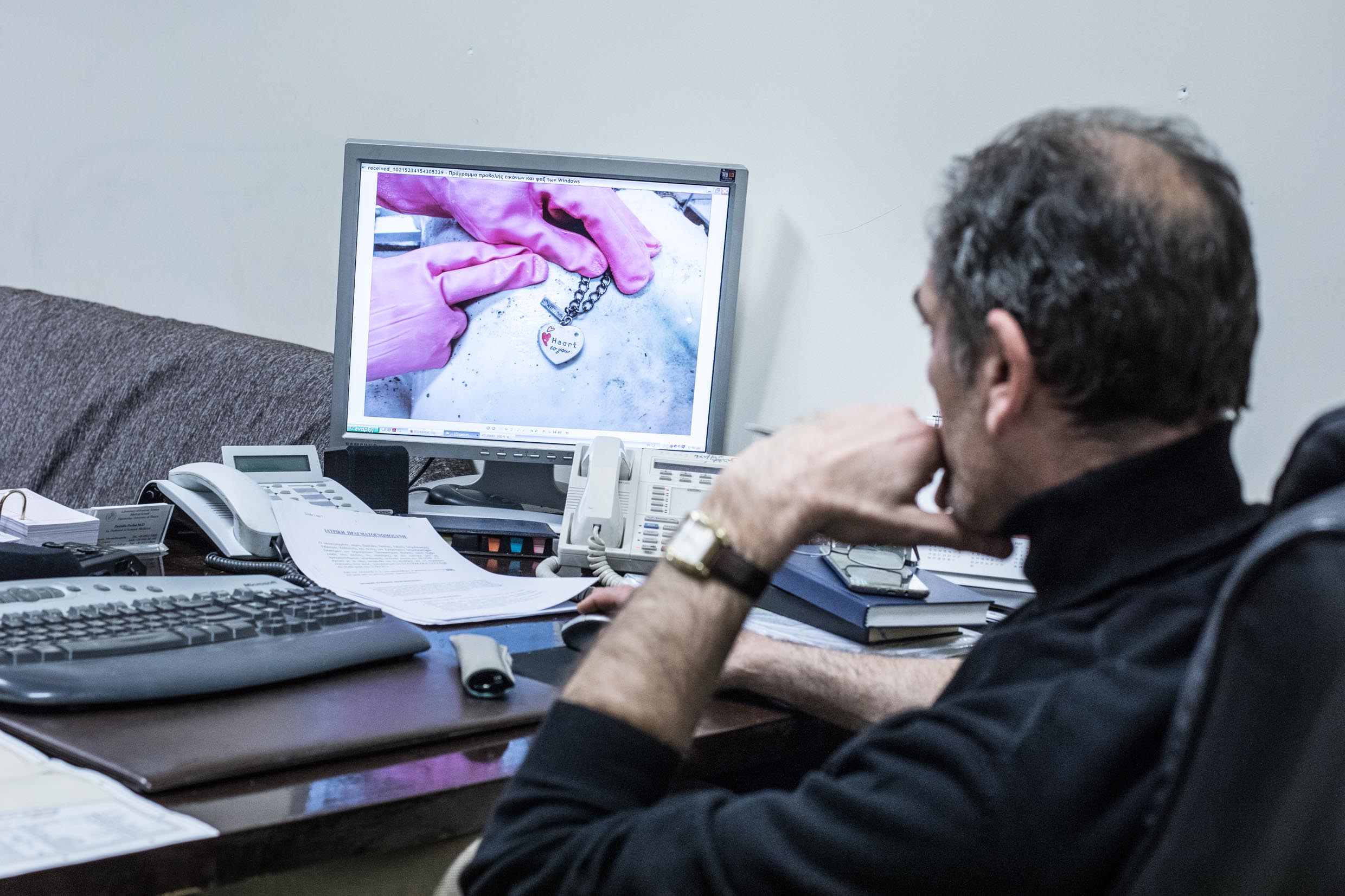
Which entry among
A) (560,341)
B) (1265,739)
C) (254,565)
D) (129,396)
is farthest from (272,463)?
(1265,739)

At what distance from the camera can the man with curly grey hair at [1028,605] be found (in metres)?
0.56

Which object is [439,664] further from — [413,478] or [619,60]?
[619,60]

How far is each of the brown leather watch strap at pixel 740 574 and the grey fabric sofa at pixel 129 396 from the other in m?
1.33

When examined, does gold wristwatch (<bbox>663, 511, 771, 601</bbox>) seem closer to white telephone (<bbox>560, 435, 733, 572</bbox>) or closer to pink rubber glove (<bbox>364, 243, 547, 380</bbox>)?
white telephone (<bbox>560, 435, 733, 572</bbox>)

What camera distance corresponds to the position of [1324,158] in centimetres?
137

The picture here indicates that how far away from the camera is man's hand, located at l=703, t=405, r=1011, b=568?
0.75 metres

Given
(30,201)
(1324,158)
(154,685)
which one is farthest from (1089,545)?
(30,201)

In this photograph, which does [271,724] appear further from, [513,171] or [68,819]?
[513,171]

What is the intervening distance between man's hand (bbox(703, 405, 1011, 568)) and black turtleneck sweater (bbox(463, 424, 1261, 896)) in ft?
0.33

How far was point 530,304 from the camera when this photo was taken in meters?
1.67

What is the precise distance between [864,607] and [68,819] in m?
0.73

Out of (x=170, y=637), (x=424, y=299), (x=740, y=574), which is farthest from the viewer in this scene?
(x=424, y=299)

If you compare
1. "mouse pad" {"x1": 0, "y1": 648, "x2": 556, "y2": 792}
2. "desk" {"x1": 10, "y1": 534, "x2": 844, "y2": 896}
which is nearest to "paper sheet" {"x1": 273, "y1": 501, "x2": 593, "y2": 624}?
"mouse pad" {"x1": 0, "y1": 648, "x2": 556, "y2": 792}

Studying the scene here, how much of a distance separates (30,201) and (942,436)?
9.75ft
